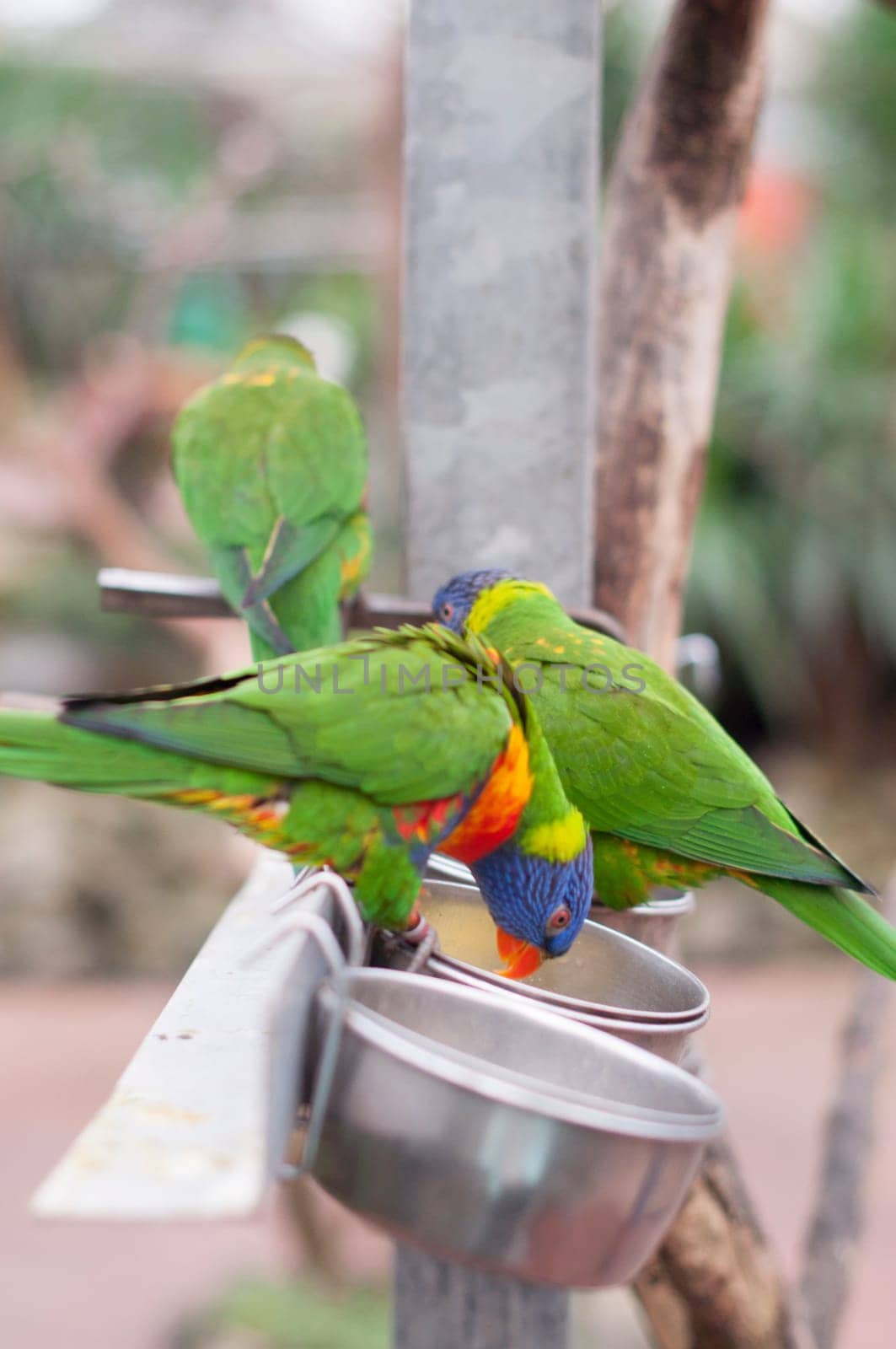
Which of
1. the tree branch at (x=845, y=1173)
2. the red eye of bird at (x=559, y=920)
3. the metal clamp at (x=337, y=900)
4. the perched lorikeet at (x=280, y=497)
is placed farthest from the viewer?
the tree branch at (x=845, y=1173)

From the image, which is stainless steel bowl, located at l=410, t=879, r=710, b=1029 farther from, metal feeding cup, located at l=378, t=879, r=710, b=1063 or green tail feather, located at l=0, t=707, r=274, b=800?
green tail feather, located at l=0, t=707, r=274, b=800

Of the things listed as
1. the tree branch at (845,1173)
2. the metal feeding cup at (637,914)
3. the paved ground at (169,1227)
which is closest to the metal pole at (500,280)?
the metal feeding cup at (637,914)

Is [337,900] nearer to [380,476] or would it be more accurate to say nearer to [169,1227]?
[169,1227]

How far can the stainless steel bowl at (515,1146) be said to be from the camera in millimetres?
709

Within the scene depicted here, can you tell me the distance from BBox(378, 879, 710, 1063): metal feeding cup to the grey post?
34cm

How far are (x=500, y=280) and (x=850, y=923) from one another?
0.75 m

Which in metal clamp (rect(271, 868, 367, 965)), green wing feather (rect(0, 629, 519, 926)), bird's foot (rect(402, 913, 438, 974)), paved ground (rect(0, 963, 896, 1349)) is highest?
green wing feather (rect(0, 629, 519, 926))

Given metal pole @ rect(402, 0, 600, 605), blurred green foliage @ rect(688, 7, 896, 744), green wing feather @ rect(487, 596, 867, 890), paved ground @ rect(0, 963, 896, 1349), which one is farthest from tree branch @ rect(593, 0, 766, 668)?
blurred green foliage @ rect(688, 7, 896, 744)

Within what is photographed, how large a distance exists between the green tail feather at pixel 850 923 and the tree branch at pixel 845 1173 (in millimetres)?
560

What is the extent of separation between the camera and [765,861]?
1.25m

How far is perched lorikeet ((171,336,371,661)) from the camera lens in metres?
1.55

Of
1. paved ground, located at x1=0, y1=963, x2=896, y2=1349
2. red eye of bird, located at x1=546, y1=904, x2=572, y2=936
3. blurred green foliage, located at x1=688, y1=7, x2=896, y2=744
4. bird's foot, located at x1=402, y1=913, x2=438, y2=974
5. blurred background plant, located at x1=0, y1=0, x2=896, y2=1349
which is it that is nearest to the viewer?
bird's foot, located at x1=402, y1=913, x2=438, y2=974

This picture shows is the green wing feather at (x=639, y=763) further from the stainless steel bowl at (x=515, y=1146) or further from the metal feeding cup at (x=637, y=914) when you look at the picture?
the stainless steel bowl at (x=515, y=1146)

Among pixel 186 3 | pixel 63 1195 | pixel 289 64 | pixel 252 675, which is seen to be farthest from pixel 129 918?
pixel 186 3
